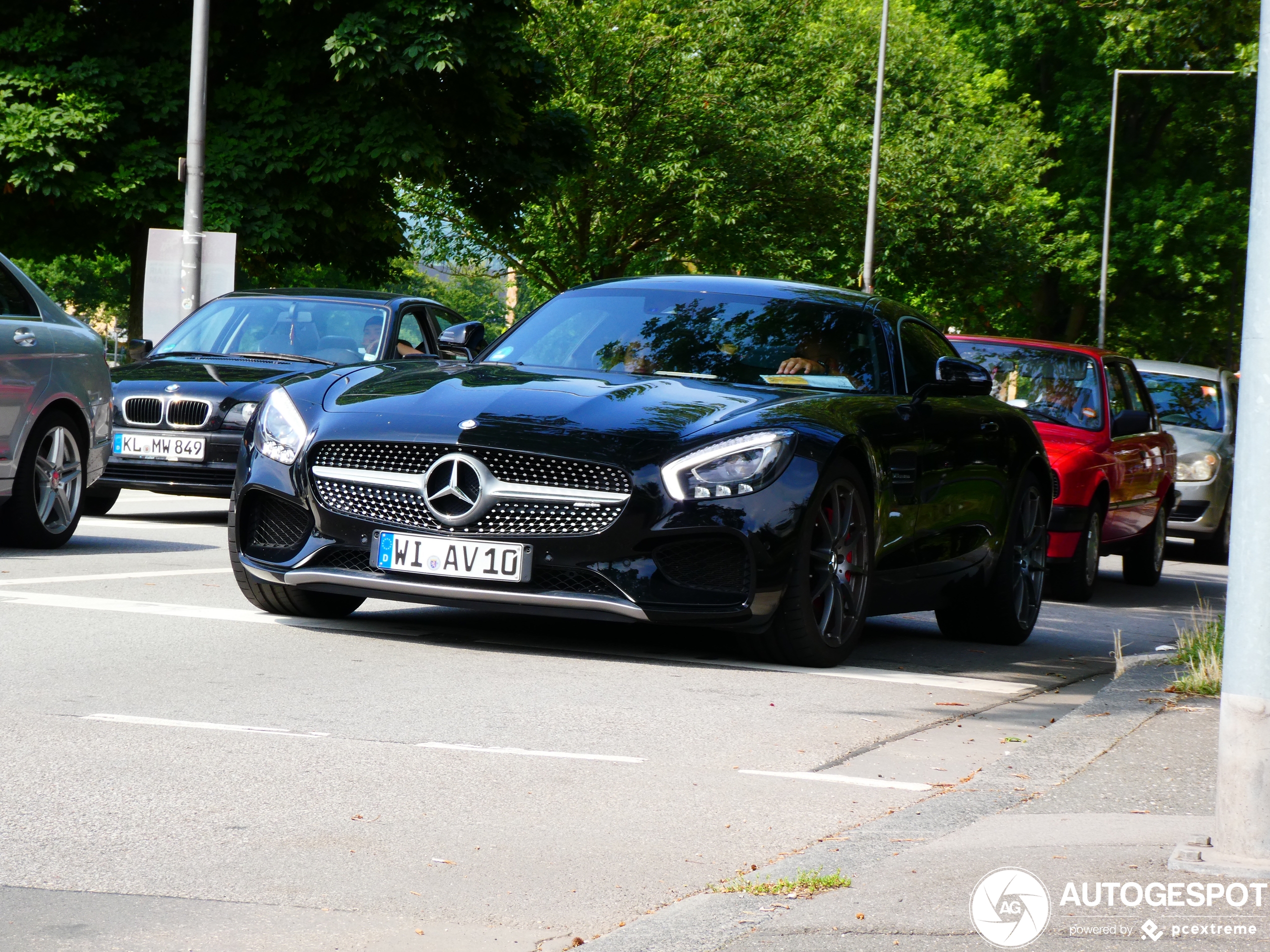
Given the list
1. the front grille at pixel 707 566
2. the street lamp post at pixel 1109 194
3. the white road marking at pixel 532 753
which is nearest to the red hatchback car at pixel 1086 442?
the front grille at pixel 707 566

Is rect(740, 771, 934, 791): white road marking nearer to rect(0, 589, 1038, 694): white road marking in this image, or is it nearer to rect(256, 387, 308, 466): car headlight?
rect(0, 589, 1038, 694): white road marking

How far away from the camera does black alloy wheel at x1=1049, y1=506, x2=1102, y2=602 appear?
12547mm

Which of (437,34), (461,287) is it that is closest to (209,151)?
(437,34)

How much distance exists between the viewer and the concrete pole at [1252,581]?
3939 millimetres

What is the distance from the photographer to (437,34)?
24.4 metres

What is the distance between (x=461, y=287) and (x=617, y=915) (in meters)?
86.4

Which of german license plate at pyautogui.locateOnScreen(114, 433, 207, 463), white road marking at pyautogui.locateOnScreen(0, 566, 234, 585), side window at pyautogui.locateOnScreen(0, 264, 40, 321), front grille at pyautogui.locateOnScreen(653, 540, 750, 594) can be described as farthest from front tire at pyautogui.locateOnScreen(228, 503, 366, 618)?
german license plate at pyautogui.locateOnScreen(114, 433, 207, 463)

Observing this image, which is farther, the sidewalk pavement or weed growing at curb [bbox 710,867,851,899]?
weed growing at curb [bbox 710,867,851,899]

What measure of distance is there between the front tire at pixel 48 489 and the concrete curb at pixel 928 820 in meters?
5.80

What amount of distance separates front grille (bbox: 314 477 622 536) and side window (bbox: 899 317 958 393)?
2.15m

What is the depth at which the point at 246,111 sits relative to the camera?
997 inches

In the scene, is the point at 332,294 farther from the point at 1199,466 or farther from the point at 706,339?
the point at 1199,466

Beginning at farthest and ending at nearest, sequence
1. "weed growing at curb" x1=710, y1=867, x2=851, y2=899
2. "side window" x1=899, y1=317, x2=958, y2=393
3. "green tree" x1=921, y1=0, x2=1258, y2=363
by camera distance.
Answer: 1. "green tree" x1=921, y1=0, x2=1258, y2=363
2. "side window" x1=899, y1=317, x2=958, y2=393
3. "weed growing at curb" x1=710, y1=867, x2=851, y2=899

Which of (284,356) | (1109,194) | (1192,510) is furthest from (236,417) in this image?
(1109,194)
